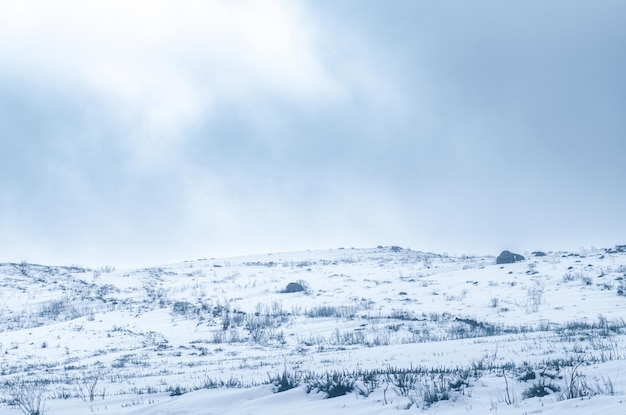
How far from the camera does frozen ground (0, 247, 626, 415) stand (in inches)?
305

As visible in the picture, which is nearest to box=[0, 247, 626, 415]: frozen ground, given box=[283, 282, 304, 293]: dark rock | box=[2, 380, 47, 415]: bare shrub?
box=[2, 380, 47, 415]: bare shrub

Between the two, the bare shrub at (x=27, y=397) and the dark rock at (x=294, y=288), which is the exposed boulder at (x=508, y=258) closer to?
the dark rock at (x=294, y=288)

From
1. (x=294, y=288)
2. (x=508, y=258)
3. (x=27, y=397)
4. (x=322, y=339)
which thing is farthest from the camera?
(x=508, y=258)

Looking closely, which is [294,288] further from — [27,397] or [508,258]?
[27,397]

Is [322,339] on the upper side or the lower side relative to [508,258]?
lower

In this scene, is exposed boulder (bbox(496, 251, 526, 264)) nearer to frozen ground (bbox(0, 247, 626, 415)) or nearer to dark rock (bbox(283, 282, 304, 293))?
frozen ground (bbox(0, 247, 626, 415))

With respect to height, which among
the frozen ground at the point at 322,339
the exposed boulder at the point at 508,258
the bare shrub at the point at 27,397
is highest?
the exposed boulder at the point at 508,258

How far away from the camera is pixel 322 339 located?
2125cm

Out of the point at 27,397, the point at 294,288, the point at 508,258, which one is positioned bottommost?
the point at 27,397

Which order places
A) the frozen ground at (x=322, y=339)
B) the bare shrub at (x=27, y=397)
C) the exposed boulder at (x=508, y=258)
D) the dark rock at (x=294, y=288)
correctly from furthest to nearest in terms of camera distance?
the exposed boulder at (x=508, y=258) → the dark rock at (x=294, y=288) → the bare shrub at (x=27, y=397) → the frozen ground at (x=322, y=339)

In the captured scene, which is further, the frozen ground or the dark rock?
the dark rock

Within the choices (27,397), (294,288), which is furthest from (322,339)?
(294,288)

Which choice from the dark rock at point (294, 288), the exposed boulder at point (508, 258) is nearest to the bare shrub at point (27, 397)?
the dark rock at point (294, 288)

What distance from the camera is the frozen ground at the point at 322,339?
775 centimetres
